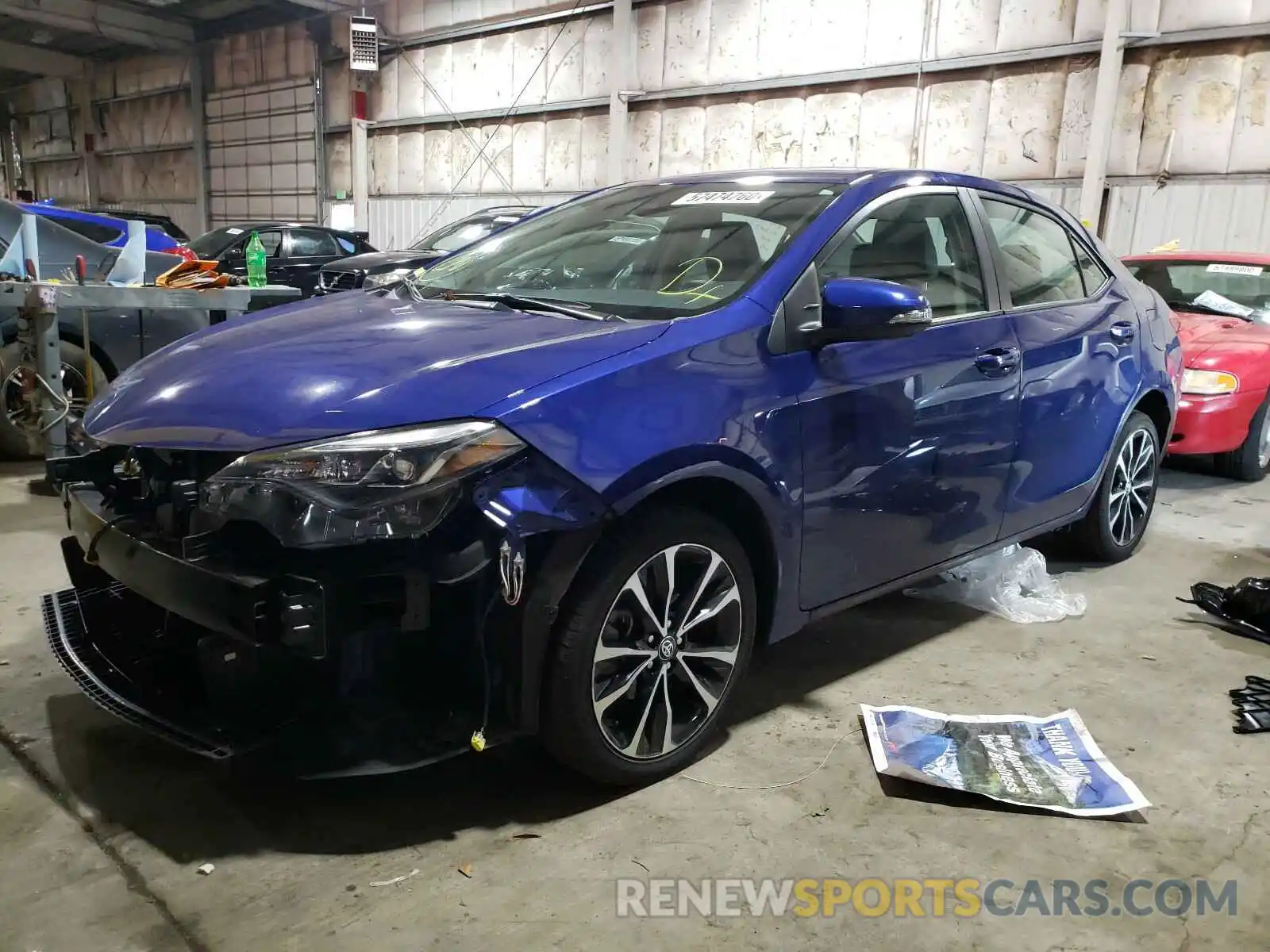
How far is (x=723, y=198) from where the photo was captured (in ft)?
8.87

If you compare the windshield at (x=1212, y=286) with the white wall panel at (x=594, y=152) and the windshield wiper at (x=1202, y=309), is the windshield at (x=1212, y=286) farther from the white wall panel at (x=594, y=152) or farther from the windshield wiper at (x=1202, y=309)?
the white wall panel at (x=594, y=152)

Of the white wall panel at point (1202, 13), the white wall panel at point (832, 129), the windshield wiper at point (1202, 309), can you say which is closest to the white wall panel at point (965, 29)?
the white wall panel at point (832, 129)

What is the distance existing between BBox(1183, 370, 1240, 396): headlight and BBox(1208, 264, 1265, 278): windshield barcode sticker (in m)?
1.15

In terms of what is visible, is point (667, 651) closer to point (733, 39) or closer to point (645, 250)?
point (645, 250)

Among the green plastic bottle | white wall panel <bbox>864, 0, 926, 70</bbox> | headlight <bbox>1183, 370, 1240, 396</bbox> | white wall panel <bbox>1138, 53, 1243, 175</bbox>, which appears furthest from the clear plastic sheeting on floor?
white wall panel <bbox>864, 0, 926, 70</bbox>

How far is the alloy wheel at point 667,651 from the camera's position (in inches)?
78.8

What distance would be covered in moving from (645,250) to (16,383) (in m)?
4.11

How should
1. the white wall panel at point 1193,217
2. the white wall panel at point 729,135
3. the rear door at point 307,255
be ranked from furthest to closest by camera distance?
the white wall panel at point 729,135
the rear door at point 307,255
the white wall panel at point 1193,217

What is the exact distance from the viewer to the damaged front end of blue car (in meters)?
1.71

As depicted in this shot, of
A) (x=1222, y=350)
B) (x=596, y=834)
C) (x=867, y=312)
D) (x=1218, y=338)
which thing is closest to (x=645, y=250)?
(x=867, y=312)

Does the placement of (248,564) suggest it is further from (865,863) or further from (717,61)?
(717,61)

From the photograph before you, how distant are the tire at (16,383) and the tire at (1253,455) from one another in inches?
245

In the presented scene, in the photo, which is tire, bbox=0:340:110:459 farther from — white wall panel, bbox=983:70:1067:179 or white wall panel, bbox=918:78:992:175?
white wall panel, bbox=983:70:1067:179

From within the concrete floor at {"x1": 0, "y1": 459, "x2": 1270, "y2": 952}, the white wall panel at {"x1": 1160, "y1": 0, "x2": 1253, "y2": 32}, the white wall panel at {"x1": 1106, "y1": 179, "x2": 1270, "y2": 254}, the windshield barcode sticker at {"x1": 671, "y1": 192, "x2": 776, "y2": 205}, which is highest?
the white wall panel at {"x1": 1160, "y1": 0, "x2": 1253, "y2": 32}
